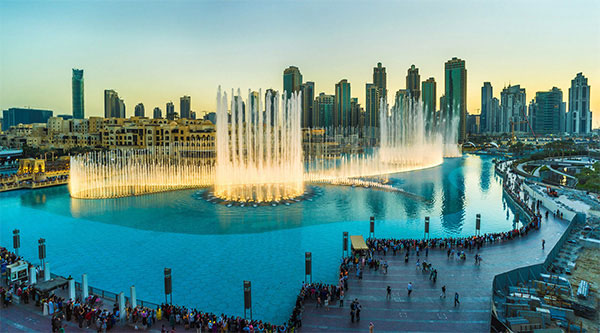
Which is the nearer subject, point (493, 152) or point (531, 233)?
point (531, 233)

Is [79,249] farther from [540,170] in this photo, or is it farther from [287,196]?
[540,170]

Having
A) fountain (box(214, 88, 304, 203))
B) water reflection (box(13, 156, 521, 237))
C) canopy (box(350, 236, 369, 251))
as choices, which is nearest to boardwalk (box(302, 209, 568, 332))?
canopy (box(350, 236, 369, 251))

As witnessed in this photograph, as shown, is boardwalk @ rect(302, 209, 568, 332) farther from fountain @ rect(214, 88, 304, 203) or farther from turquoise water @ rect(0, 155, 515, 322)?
fountain @ rect(214, 88, 304, 203)

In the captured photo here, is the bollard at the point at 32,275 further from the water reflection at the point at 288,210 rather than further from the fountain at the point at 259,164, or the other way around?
the fountain at the point at 259,164

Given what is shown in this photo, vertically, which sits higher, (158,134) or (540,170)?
(158,134)

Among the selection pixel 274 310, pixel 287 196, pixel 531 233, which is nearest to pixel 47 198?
pixel 287 196

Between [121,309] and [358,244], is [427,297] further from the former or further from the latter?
[121,309]
